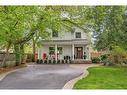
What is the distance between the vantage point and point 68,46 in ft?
119

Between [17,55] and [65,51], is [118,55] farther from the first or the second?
[65,51]

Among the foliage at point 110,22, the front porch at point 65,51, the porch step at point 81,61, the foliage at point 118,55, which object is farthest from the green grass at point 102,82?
the front porch at point 65,51

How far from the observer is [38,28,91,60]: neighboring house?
3537 centimetres

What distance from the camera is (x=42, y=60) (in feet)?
111

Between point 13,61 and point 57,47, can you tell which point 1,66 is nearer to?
point 13,61

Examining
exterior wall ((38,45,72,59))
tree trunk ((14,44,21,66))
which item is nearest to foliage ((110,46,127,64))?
tree trunk ((14,44,21,66))

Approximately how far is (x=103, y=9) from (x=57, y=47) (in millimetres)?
14446

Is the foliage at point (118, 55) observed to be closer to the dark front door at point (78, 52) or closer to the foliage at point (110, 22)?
the foliage at point (110, 22)

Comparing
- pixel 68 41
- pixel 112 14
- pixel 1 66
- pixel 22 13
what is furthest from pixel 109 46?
pixel 22 13

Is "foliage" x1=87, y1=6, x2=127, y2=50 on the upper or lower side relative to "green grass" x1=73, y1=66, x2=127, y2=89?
upper

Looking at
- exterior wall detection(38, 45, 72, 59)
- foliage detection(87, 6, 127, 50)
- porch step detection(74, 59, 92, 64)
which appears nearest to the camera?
foliage detection(87, 6, 127, 50)

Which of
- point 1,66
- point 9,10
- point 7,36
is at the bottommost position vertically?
point 1,66

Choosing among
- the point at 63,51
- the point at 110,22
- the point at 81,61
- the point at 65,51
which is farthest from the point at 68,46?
the point at 110,22

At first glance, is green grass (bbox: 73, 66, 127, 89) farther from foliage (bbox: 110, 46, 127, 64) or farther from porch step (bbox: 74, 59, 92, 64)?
porch step (bbox: 74, 59, 92, 64)
